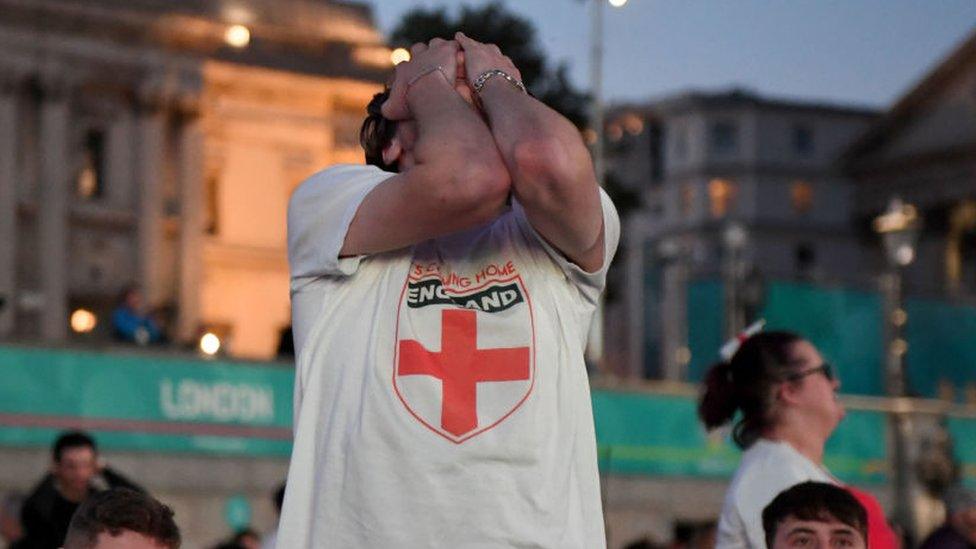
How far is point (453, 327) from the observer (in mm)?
3791

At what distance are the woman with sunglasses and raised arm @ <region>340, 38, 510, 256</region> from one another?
2.40 m

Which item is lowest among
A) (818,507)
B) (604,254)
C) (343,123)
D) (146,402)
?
(146,402)

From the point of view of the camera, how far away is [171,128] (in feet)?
174

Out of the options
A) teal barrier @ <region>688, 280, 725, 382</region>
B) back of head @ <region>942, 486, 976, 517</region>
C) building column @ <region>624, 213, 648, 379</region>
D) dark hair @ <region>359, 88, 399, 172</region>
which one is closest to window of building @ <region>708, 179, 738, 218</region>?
building column @ <region>624, 213, 648, 379</region>

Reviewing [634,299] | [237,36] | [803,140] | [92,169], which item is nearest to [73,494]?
[237,36]

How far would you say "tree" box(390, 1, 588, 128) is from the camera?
6391cm

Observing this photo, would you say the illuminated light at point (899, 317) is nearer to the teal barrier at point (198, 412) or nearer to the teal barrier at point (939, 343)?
the teal barrier at point (198, 412)

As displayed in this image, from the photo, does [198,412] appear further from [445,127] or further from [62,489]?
[445,127]

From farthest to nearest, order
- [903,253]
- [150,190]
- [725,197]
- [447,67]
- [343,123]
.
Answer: [725,197], [343,123], [150,190], [903,253], [447,67]

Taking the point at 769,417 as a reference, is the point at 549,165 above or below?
above

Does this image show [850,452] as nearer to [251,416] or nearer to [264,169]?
[251,416]

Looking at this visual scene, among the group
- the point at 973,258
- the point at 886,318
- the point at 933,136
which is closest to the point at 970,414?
the point at 886,318

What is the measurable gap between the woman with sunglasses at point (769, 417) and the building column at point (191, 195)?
152ft

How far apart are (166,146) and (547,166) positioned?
50549 millimetres
